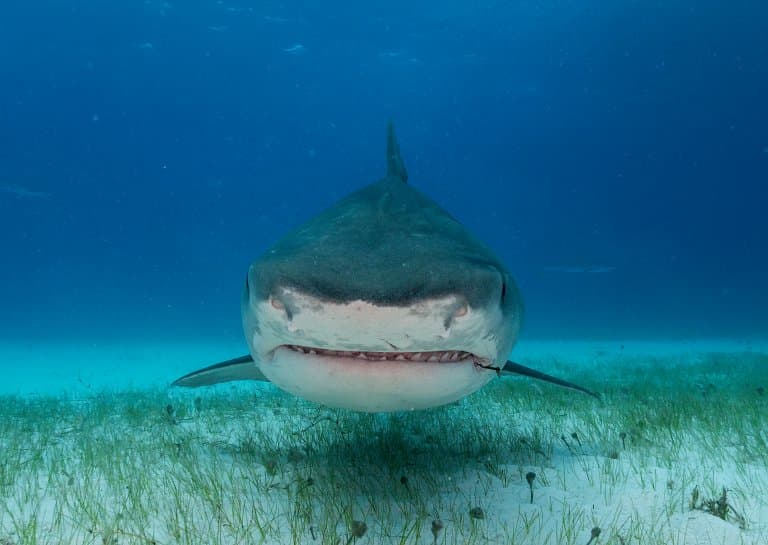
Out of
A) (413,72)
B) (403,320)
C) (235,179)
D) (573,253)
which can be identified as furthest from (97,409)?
(235,179)

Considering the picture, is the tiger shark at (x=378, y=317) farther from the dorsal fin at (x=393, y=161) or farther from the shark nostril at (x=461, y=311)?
the dorsal fin at (x=393, y=161)

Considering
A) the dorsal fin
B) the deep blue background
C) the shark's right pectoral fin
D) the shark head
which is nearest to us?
the shark head

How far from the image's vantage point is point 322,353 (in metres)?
2.36

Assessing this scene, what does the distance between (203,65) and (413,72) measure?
2685cm

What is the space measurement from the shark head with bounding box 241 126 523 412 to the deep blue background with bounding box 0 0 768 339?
3956cm

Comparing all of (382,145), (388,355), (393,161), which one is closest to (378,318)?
(388,355)

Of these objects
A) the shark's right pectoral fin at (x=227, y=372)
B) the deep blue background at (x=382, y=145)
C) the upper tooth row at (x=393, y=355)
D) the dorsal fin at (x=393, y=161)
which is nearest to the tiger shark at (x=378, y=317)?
the upper tooth row at (x=393, y=355)

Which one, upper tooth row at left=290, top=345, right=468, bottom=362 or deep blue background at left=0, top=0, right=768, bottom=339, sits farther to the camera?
deep blue background at left=0, top=0, right=768, bottom=339

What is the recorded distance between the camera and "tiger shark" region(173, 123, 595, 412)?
211 centimetres

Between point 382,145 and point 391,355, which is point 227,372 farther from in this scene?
point 382,145

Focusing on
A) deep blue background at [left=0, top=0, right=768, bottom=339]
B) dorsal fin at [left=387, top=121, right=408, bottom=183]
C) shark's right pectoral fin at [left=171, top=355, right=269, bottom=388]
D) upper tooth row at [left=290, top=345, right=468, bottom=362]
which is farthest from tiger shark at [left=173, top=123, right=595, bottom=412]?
deep blue background at [left=0, top=0, right=768, bottom=339]

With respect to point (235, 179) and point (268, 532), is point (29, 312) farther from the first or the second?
point (268, 532)

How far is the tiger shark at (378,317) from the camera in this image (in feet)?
6.91

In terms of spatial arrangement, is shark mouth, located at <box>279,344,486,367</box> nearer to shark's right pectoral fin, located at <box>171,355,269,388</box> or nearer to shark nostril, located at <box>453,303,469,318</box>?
shark nostril, located at <box>453,303,469,318</box>
